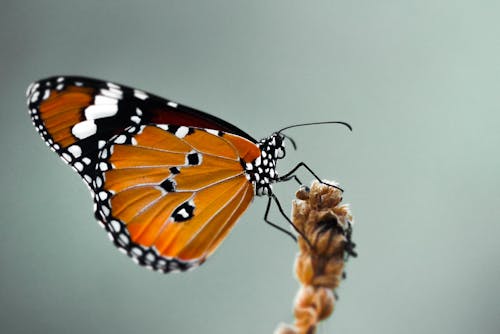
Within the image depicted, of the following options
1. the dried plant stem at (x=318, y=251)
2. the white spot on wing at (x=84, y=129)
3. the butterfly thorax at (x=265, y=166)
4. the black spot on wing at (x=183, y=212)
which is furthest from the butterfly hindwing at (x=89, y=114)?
the dried plant stem at (x=318, y=251)

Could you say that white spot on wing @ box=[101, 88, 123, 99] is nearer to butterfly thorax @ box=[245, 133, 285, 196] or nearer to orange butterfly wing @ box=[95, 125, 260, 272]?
orange butterfly wing @ box=[95, 125, 260, 272]

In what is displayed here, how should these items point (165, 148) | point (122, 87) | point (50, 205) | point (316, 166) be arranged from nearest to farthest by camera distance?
point (122, 87), point (165, 148), point (316, 166), point (50, 205)

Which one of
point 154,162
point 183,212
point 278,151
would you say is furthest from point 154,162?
point 278,151

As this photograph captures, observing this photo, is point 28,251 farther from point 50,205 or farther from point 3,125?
point 3,125

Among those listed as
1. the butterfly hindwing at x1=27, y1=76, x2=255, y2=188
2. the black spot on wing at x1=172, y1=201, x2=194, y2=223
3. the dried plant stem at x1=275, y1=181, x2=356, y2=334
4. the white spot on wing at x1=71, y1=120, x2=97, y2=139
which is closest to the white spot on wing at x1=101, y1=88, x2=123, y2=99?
the butterfly hindwing at x1=27, y1=76, x2=255, y2=188

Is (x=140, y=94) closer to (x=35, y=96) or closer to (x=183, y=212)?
(x=35, y=96)

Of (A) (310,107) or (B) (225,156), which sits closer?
(B) (225,156)

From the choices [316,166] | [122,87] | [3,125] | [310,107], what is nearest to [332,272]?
[122,87]
